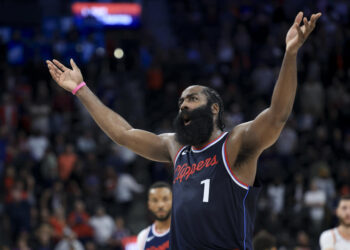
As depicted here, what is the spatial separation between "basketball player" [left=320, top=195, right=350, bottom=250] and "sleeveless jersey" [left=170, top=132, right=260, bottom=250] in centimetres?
268

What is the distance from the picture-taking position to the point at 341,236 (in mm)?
6867

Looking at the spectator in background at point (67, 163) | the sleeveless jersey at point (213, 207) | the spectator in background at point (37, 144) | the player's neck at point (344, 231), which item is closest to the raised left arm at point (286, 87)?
the sleeveless jersey at point (213, 207)

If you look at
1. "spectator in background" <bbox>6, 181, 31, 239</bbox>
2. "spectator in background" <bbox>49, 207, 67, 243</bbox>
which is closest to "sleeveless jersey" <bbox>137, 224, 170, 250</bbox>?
"spectator in background" <bbox>49, 207, 67, 243</bbox>

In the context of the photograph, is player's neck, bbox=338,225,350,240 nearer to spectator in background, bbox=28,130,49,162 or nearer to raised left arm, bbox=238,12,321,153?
raised left arm, bbox=238,12,321,153

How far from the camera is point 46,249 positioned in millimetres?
12219

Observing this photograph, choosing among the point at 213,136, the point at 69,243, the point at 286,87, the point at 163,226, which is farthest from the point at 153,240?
the point at 69,243

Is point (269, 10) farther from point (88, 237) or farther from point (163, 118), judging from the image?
point (88, 237)

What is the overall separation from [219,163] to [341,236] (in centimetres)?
311

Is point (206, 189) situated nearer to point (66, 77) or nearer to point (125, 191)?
point (66, 77)

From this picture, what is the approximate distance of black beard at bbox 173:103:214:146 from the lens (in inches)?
177

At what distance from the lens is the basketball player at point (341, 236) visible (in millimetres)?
6797

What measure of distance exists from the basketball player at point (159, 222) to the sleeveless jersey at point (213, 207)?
2321 mm

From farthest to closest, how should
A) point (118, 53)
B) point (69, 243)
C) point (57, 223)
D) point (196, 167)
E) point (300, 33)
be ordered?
point (118, 53) → point (57, 223) → point (69, 243) → point (196, 167) → point (300, 33)

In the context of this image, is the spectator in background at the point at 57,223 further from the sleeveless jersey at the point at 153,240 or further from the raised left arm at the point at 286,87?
the raised left arm at the point at 286,87
